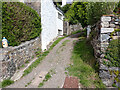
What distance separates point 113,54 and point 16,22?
5.27 meters

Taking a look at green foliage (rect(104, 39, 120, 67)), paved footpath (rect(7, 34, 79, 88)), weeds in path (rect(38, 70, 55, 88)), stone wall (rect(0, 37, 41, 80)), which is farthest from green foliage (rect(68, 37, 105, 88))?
stone wall (rect(0, 37, 41, 80))

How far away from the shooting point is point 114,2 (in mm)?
4809

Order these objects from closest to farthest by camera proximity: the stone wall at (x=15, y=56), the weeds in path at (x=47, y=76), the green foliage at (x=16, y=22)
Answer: the weeds in path at (x=47, y=76) → the stone wall at (x=15, y=56) → the green foliage at (x=16, y=22)

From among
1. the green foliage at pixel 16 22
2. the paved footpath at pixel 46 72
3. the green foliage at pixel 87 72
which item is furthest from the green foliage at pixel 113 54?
the green foliage at pixel 16 22

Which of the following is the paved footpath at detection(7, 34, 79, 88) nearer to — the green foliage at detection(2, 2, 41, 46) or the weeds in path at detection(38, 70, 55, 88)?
the weeds in path at detection(38, 70, 55, 88)

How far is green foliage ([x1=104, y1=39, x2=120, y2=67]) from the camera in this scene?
3.71 m

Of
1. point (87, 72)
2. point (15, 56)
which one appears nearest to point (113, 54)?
point (87, 72)

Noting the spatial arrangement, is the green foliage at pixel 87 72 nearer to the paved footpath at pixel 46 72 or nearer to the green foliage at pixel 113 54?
the paved footpath at pixel 46 72

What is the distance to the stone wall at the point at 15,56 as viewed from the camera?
4.14 meters

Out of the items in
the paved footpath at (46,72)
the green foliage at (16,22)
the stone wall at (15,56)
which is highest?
the green foliage at (16,22)

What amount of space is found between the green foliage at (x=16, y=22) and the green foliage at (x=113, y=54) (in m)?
4.86

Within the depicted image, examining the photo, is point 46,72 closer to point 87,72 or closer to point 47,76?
point 47,76

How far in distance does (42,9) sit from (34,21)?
5.70ft

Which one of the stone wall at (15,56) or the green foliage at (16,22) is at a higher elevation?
the green foliage at (16,22)
